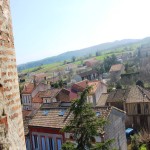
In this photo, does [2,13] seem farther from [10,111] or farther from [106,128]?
[106,128]

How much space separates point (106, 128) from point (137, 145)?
7284 mm

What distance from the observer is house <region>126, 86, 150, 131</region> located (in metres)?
34.6

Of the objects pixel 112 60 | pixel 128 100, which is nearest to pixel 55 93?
pixel 128 100

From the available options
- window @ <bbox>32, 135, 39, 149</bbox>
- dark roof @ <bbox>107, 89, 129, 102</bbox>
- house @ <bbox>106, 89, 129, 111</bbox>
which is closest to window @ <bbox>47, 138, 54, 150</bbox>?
window @ <bbox>32, 135, 39, 149</bbox>

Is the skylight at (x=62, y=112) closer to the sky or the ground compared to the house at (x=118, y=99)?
closer to the sky

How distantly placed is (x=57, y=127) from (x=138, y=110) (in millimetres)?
17098

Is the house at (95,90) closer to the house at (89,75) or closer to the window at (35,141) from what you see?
the window at (35,141)

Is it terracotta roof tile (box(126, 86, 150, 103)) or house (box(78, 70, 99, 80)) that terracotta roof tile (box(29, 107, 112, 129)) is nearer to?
terracotta roof tile (box(126, 86, 150, 103))

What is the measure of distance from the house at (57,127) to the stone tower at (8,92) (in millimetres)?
16074

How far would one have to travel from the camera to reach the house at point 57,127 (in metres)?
20.4

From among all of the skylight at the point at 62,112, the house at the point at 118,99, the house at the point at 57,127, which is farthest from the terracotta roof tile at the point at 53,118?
the house at the point at 118,99

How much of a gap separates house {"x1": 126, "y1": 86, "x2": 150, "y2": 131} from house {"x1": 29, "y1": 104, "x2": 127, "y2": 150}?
1283cm

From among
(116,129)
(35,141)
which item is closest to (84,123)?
(116,129)

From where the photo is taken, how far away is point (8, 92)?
12.5ft
